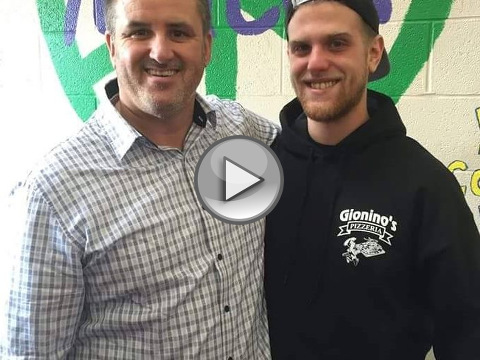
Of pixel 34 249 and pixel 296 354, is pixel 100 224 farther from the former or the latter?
pixel 296 354

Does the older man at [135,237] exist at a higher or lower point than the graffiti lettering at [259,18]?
lower

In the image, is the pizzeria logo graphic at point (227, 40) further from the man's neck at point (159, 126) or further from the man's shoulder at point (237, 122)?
the man's neck at point (159, 126)

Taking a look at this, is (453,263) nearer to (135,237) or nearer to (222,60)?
(135,237)

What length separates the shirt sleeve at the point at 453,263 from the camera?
854mm

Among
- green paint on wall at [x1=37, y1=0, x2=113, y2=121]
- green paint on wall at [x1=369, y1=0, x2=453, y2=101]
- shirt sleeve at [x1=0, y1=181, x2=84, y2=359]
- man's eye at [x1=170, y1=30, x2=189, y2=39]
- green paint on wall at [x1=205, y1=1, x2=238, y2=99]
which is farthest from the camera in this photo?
green paint on wall at [x1=37, y1=0, x2=113, y2=121]

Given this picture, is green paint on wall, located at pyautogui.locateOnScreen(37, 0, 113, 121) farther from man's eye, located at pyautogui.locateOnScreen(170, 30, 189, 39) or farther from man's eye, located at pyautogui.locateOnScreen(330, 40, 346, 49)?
man's eye, located at pyautogui.locateOnScreen(330, 40, 346, 49)

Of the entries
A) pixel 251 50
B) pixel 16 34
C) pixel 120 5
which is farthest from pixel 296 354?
pixel 16 34

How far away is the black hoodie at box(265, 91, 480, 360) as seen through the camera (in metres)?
0.87

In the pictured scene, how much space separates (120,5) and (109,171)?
1.07ft

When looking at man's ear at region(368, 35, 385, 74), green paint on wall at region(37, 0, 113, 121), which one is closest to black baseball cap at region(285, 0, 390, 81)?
man's ear at region(368, 35, 385, 74)

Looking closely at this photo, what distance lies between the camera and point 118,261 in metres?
0.85
